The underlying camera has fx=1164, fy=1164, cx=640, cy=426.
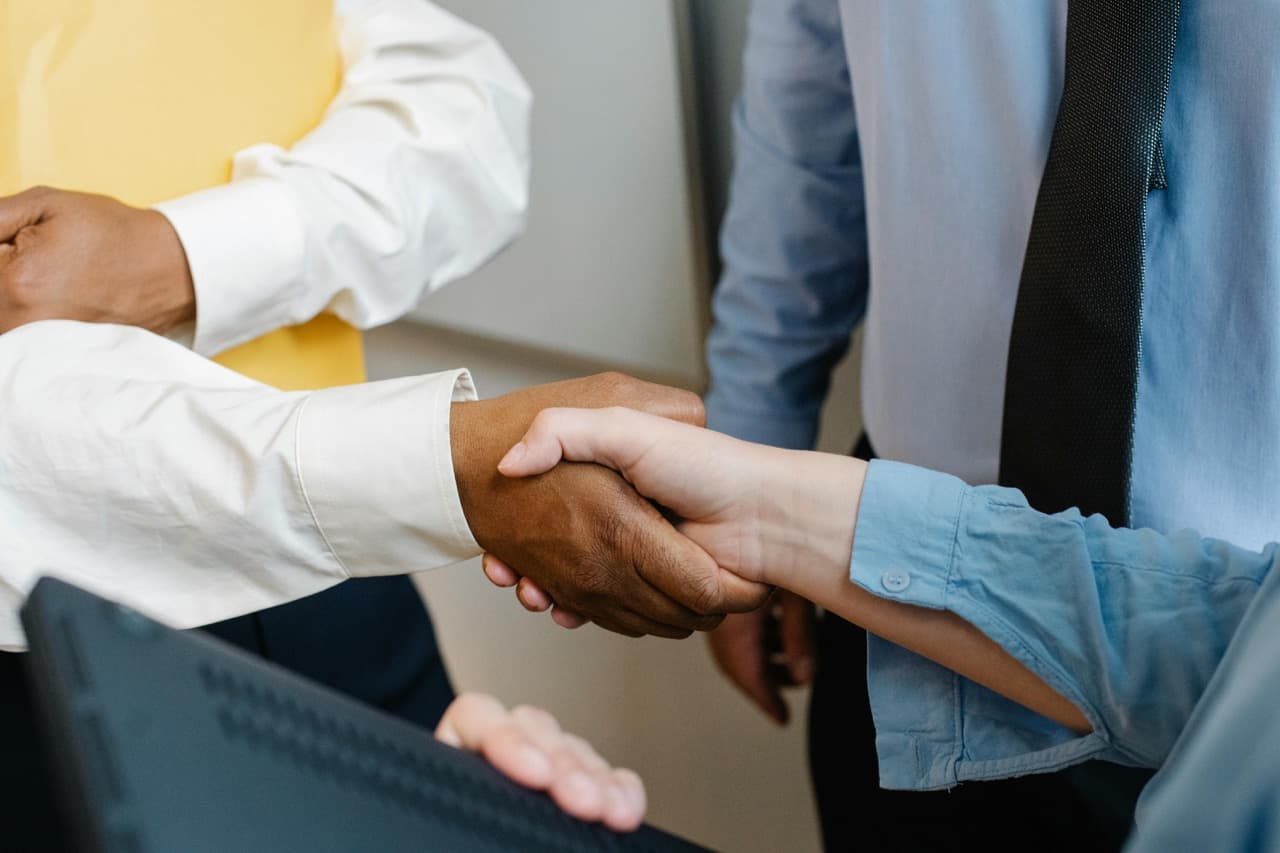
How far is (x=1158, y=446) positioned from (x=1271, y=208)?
141mm

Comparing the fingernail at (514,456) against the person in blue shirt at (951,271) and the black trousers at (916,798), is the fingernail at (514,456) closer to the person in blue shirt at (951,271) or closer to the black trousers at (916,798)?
the person in blue shirt at (951,271)

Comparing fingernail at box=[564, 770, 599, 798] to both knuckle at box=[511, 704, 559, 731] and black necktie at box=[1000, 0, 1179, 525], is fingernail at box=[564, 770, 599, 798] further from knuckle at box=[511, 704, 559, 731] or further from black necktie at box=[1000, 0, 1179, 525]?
black necktie at box=[1000, 0, 1179, 525]

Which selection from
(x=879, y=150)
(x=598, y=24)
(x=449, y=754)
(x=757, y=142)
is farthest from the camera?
(x=598, y=24)

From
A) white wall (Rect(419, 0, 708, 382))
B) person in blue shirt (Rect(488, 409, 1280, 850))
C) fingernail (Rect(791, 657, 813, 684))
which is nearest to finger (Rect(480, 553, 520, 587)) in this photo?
person in blue shirt (Rect(488, 409, 1280, 850))

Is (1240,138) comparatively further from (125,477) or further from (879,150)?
(125,477)

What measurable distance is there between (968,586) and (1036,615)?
0.12 ft

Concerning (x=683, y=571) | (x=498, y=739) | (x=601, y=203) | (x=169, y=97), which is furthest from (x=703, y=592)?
(x=601, y=203)

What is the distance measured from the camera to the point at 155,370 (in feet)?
2.19

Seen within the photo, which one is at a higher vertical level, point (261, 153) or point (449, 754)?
point (261, 153)

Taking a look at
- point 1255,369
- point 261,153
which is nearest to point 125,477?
point 261,153

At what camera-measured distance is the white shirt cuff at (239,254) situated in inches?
29.6

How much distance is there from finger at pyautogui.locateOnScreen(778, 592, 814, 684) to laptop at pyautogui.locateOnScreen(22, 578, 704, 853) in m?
0.69

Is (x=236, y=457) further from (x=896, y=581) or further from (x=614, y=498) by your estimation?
(x=896, y=581)

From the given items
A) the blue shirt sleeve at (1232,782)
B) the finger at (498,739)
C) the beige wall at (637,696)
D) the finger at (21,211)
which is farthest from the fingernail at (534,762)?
the beige wall at (637,696)
